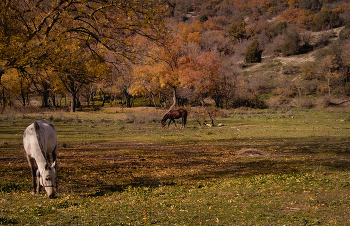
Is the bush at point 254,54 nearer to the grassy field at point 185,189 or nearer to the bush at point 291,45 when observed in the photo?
the bush at point 291,45

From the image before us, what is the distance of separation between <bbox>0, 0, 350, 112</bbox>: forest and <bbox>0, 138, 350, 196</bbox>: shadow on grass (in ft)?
10.6

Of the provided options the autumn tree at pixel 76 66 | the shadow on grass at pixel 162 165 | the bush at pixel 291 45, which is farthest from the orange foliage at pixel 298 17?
the autumn tree at pixel 76 66

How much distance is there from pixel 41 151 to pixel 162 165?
547 cm

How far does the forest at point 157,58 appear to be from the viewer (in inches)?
372

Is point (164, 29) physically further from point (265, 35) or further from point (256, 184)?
point (265, 35)

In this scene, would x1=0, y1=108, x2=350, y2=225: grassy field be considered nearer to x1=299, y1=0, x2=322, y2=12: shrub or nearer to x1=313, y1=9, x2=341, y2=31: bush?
x1=313, y1=9, x2=341, y2=31: bush

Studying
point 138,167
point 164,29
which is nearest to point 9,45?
point 164,29

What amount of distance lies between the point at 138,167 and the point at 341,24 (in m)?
119

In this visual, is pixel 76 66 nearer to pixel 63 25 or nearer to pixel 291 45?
pixel 63 25

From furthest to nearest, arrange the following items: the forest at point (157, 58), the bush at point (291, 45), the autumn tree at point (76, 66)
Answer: the bush at point (291, 45)
the autumn tree at point (76, 66)
the forest at point (157, 58)

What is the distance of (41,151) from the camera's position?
6.77 meters

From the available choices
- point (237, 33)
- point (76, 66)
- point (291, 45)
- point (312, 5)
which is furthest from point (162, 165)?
point (312, 5)

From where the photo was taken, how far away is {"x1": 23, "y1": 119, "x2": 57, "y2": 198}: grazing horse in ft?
21.3

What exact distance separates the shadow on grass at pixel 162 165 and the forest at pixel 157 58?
10.6 feet
